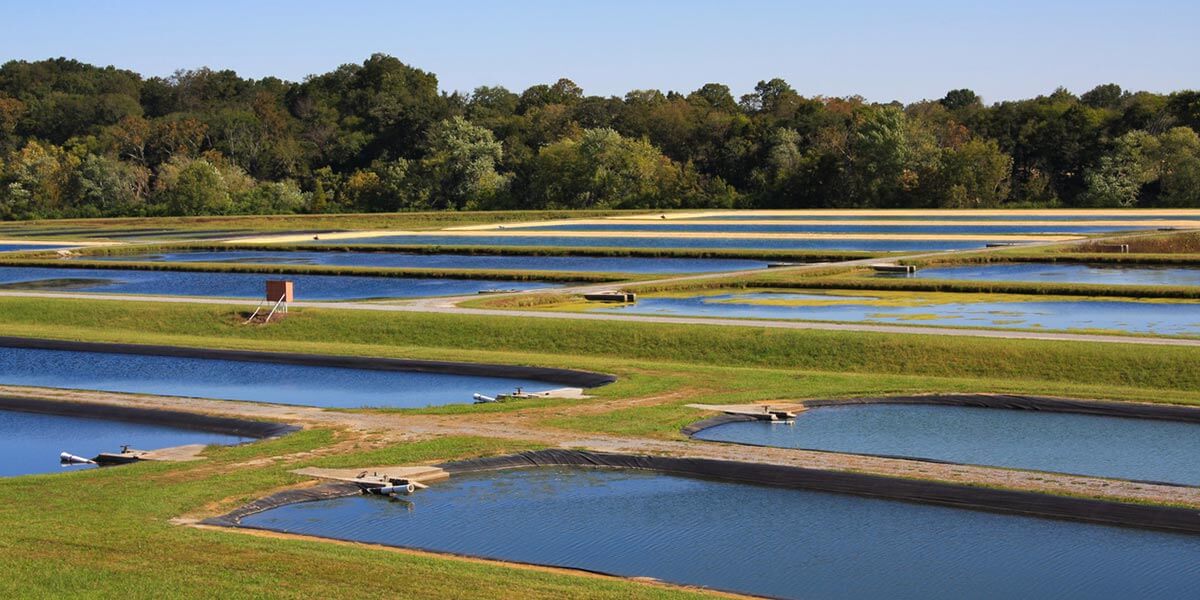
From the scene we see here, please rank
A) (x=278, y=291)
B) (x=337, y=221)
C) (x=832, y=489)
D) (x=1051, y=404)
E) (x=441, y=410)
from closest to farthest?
(x=832, y=489) → (x=1051, y=404) → (x=441, y=410) → (x=278, y=291) → (x=337, y=221)

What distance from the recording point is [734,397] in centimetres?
2302

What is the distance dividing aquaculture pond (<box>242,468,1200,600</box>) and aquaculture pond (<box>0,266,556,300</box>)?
83.6ft

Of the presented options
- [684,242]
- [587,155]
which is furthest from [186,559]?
[587,155]

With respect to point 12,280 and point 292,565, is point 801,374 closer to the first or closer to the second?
point 292,565

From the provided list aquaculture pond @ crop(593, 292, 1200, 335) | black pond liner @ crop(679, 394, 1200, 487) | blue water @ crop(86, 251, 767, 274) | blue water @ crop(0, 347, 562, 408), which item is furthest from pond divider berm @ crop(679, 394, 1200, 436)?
blue water @ crop(86, 251, 767, 274)

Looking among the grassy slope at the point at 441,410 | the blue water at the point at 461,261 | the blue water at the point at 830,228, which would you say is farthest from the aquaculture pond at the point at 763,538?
the blue water at the point at 830,228

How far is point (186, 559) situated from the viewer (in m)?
13.3

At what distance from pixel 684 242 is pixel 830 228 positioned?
47.8 feet

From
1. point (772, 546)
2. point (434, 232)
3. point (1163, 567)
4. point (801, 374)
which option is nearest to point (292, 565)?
point (772, 546)

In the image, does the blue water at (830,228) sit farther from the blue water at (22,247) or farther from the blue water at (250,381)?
the blue water at (250,381)

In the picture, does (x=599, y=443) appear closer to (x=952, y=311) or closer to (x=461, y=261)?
(x=952, y=311)

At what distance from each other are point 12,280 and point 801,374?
115 feet

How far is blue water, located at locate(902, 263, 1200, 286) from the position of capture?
1657 inches

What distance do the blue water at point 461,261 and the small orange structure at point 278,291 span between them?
16.4 meters
